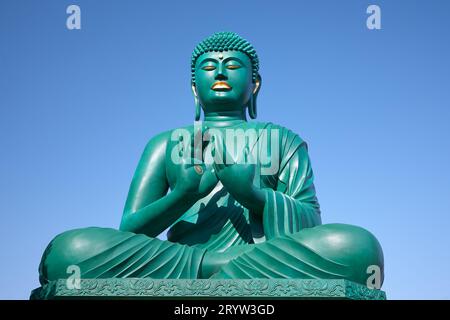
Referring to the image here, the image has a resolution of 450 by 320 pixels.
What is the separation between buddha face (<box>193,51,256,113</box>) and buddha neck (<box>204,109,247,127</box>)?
0.10 meters

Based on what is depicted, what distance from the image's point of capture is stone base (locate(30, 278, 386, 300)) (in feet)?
16.8

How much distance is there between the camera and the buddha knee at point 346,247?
5.32m

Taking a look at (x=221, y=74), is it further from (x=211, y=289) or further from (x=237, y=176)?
(x=211, y=289)

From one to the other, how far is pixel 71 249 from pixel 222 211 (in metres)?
1.33

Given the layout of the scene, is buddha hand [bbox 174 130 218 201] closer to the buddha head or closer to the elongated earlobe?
the buddha head

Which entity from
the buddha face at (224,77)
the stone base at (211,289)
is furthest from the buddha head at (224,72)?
the stone base at (211,289)

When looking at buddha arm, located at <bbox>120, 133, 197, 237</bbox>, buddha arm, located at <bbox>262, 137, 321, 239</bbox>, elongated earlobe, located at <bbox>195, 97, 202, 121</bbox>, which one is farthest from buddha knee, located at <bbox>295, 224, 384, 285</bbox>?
elongated earlobe, located at <bbox>195, 97, 202, 121</bbox>

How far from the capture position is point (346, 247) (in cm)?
534

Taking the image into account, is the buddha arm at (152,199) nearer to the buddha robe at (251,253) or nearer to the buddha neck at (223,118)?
the buddha robe at (251,253)
